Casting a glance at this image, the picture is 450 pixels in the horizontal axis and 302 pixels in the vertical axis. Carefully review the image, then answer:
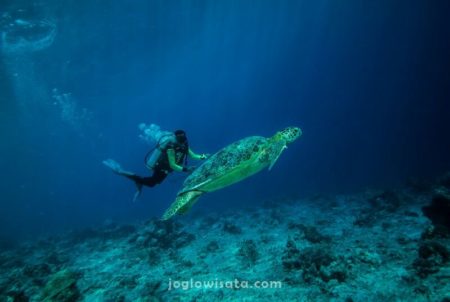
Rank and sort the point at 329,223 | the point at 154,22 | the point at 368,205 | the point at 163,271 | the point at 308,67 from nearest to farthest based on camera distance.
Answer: the point at 163,271 < the point at 329,223 < the point at 368,205 < the point at 154,22 < the point at 308,67

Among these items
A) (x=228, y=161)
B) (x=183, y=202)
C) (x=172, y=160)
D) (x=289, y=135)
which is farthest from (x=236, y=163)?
(x=172, y=160)

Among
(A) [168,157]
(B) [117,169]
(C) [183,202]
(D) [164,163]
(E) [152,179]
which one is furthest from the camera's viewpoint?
(B) [117,169]

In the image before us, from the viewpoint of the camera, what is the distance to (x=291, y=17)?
37.9 meters

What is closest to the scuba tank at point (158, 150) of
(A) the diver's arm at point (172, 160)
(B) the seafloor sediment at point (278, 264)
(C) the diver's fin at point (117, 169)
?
(A) the diver's arm at point (172, 160)

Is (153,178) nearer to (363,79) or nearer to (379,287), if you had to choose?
(379,287)

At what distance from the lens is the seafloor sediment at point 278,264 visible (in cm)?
412

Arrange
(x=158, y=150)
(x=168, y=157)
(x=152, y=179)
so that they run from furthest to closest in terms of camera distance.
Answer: (x=152, y=179)
(x=158, y=150)
(x=168, y=157)

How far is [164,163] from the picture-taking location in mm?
6418

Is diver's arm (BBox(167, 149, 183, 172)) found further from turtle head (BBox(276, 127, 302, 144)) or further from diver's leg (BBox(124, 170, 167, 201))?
turtle head (BBox(276, 127, 302, 144))

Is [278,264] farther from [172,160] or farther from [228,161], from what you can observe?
[172,160]

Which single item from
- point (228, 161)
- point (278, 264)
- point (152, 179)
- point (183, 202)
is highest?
point (152, 179)

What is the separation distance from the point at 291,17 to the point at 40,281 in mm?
41645

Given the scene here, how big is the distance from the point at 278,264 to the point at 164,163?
11.7 ft

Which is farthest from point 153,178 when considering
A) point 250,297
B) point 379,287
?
point 379,287
